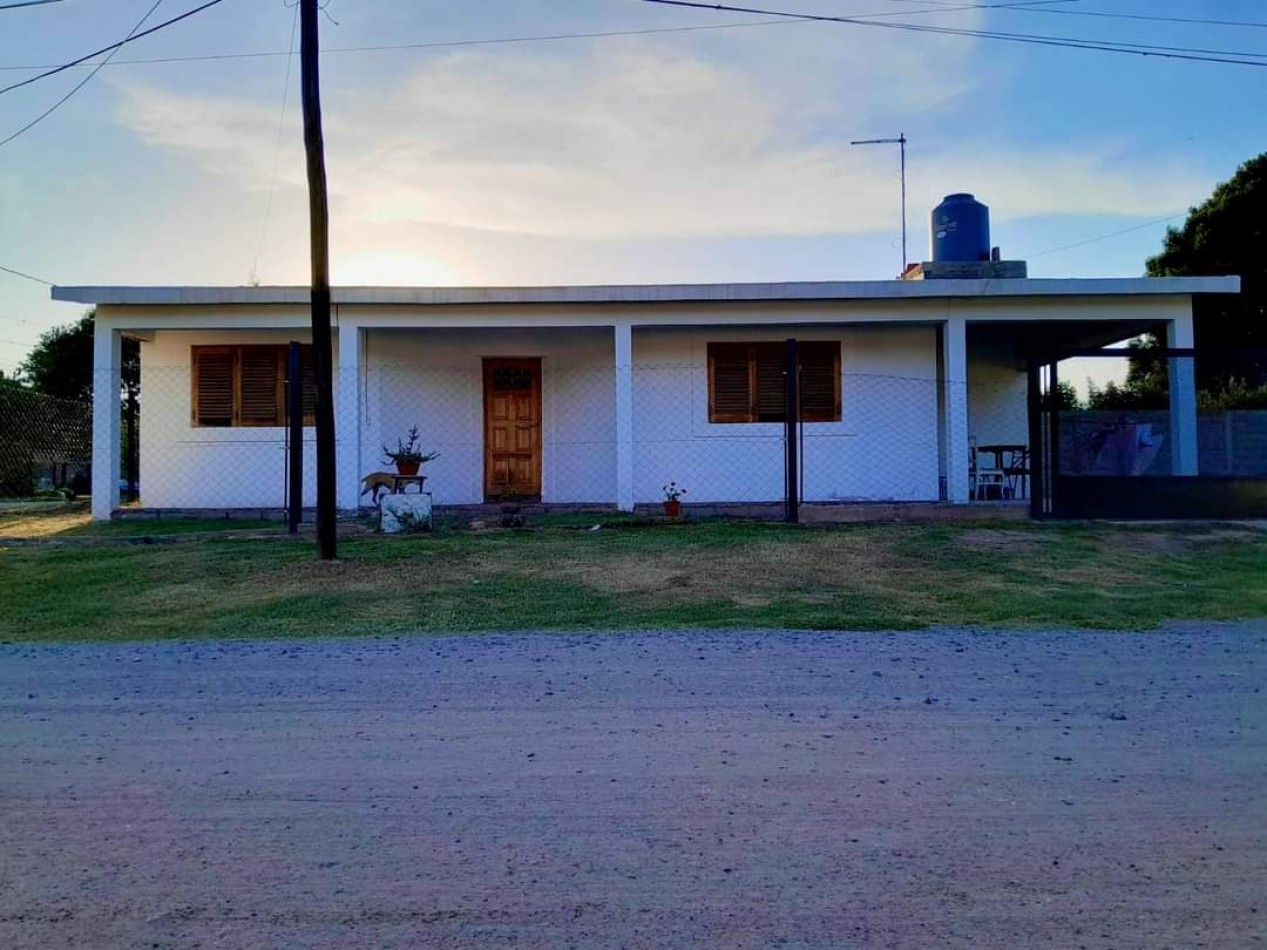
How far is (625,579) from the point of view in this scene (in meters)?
8.75


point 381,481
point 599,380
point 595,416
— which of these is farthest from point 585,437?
point 381,481

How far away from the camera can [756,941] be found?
8.99 ft

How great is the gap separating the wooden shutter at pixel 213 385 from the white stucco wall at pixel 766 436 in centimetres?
604

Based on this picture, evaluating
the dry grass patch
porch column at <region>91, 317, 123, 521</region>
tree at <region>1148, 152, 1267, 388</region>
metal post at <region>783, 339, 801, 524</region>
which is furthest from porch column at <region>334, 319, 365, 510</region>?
tree at <region>1148, 152, 1267, 388</region>

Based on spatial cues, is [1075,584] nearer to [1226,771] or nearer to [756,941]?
[1226,771]

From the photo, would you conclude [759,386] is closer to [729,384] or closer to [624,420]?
[729,384]

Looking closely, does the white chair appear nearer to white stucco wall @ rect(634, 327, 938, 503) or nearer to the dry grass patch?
white stucco wall @ rect(634, 327, 938, 503)

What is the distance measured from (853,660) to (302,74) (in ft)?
25.7

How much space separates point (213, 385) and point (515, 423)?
14.7 ft

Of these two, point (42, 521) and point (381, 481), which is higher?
point (381, 481)

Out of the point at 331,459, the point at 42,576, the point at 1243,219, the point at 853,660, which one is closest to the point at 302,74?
the point at 331,459

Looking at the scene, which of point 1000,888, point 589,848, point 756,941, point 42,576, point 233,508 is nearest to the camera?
point 756,941

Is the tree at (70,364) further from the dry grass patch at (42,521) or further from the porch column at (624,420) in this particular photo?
the porch column at (624,420)

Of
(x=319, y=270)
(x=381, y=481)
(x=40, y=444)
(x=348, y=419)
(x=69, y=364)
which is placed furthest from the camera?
(x=69, y=364)
